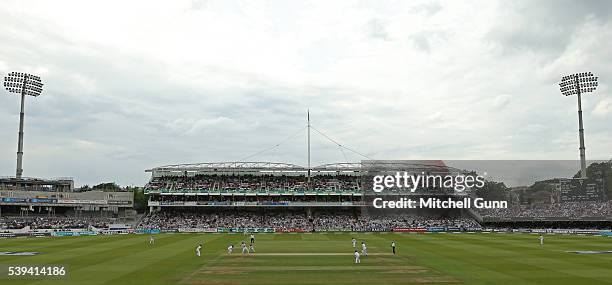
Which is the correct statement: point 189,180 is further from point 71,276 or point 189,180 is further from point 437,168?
point 71,276

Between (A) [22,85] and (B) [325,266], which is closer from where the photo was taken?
(B) [325,266]

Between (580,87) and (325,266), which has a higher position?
(580,87)

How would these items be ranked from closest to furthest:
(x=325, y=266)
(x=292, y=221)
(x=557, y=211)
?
(x=325, y=266), (x=557, y=211), (x=292, y=221)

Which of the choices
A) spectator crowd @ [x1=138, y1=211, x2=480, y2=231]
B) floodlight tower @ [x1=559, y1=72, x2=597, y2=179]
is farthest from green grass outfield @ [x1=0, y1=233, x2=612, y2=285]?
floodlight tower @ [x1=559, y1=72, x2=597, y2=179]

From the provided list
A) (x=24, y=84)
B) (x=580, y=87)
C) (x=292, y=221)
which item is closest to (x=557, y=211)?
(x=580, y=87)

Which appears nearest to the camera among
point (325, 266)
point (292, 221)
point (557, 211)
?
point (325, 266)

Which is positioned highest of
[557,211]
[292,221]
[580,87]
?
[580,87]

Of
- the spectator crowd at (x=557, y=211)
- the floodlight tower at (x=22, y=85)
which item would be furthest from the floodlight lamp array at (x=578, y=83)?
the floodlight tower at (x=22, y=85)

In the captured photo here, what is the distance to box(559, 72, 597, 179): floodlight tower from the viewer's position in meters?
88.1

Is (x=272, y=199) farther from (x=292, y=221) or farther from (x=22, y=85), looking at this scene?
(x=22, y=85)

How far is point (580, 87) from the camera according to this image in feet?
293

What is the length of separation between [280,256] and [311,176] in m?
62.3

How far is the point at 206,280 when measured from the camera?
26859 millimetres

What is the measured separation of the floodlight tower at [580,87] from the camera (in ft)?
289
